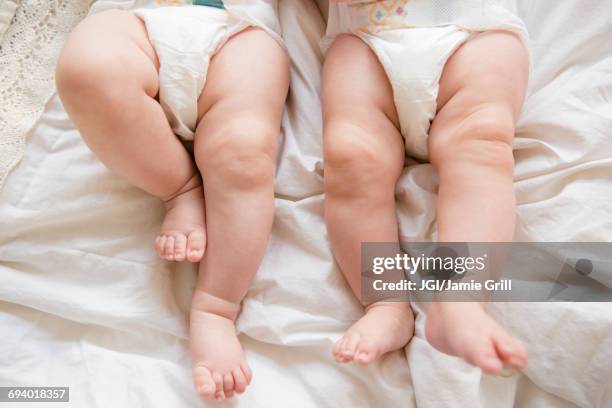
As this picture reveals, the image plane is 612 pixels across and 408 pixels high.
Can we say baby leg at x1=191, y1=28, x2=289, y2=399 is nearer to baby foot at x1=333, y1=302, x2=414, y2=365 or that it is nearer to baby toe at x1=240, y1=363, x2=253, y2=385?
baby toe at x1=240, y1=363, x2=253, y2=385

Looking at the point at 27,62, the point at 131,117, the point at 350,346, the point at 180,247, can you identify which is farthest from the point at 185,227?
the point at 27,62

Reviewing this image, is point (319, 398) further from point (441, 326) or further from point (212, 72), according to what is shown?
point (212, 72)

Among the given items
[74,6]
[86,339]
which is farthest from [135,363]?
[74,6]

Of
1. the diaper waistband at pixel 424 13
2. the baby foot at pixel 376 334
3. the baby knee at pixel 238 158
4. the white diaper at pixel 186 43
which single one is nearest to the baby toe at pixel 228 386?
the baby foot at pixel 376 334

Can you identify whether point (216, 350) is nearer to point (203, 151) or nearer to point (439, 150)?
point (203, 151)

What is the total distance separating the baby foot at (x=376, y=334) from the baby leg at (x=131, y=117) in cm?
24

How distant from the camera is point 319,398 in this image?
83 cm

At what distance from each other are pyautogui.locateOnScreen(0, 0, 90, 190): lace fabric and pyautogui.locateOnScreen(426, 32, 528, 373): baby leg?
2.03 ft

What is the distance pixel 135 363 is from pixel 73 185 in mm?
291

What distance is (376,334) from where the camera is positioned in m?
0.80

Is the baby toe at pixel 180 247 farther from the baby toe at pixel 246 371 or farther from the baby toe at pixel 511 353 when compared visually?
the baby toe at pixel 511 353

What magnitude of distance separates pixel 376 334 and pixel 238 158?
30cm

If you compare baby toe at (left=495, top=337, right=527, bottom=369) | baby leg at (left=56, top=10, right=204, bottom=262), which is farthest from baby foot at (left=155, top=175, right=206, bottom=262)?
baby toe at (left=495, top=337, right=527, bottom=369)

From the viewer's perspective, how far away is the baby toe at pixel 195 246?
858 millimetres
